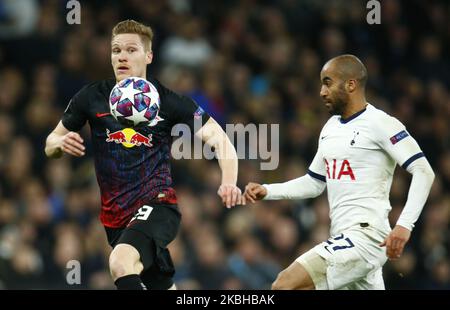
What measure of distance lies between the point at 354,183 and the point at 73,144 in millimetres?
1863

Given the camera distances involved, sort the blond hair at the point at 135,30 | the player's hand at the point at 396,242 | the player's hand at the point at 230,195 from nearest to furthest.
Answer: the player's hand at the point at 396,242 < the player's hand at the point at 230,195 < the blond hair at the point at 135,30

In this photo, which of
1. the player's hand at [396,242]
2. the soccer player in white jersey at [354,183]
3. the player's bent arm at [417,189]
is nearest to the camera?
the player's hand at [396,242]

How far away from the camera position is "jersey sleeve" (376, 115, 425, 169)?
6.26 metres

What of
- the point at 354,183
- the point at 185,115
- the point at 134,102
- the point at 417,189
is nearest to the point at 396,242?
the point at 417,189

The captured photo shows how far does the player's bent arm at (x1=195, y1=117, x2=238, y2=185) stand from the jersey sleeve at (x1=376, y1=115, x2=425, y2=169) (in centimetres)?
98

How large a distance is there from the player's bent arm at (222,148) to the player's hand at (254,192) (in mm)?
143

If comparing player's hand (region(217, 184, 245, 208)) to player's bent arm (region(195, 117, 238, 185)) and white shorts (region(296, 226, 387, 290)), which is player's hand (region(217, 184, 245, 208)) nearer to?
player's bent arm (region(195, 117, 238, 185))

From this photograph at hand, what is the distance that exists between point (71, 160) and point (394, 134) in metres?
5.66

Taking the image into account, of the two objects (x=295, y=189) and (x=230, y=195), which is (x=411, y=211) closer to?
(x=295, y=189)

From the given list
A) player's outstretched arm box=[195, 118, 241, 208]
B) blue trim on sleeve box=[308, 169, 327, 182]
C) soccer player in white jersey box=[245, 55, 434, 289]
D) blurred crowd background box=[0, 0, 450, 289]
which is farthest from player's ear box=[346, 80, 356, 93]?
blurred crowd background box=[0, 0, 450, 289]

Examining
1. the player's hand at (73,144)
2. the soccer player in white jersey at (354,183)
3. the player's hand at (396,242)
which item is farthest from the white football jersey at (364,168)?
the player's hand at (73,144)

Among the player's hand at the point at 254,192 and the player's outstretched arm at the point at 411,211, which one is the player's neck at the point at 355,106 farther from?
the player's hand at the point at 254,192

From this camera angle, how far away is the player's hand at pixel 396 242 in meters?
5.99

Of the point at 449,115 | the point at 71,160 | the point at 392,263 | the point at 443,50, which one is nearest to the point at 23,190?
the point at 71,160
